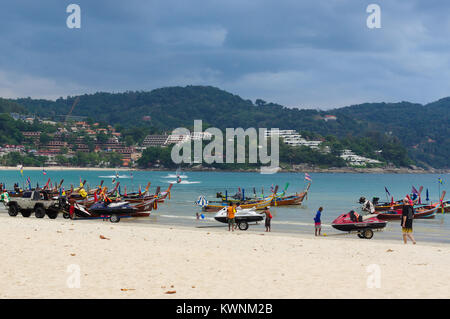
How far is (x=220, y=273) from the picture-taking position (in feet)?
48.7

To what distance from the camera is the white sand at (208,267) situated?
41.3ft

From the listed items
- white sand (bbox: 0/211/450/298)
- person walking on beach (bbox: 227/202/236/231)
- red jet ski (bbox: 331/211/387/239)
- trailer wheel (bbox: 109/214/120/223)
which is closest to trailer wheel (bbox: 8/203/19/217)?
trailer wheel (bbox: 109/214/120/223)

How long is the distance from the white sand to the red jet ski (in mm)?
3995

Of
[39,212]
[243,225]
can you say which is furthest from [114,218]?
[243,225]

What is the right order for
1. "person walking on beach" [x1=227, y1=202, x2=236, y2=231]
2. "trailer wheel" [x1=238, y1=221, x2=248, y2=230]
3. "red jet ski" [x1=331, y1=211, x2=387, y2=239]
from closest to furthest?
"red jet ski" [x1=331, y1=211, x2=387, y2=239]
"person walking on beach" [x1=227, y1=202, x2=236, y2=231]
"trailer wheel" [x1=238, y1=221, x2=248, y2=230]

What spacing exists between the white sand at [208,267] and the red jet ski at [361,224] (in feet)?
13.1

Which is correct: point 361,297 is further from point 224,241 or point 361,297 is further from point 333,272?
point 224,241

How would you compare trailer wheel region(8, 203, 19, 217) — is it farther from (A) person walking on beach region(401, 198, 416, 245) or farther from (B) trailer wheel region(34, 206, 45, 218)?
(A) person walking on beach region(401, 198, 416, 245)

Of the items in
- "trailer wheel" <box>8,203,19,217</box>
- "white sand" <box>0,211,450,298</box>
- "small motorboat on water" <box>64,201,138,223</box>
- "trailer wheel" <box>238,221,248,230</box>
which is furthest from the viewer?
"small motorboat on water" <box>64,201,138,223</box>

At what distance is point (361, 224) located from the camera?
2712 centimetres

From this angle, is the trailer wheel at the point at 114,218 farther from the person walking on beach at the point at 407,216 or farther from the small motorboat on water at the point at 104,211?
the person walking on beach at the point at 407,216

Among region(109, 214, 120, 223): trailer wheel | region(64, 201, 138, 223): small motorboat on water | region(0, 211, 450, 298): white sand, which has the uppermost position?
region(0, 211, 450, 298): white sand

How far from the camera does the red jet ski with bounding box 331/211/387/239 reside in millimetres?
26750

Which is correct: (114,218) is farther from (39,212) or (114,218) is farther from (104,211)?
(39,212)
